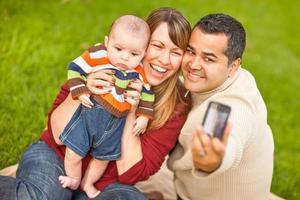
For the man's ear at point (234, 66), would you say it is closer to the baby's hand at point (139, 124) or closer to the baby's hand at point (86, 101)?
the baby's hand at point (139, 124)

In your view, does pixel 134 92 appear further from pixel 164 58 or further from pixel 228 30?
pixel 228 30

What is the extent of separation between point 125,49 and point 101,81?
236 millimetres

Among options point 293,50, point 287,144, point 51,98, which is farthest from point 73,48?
point 293,50

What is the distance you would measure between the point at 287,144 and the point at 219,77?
10.2 ft

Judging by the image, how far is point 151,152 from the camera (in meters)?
3.34

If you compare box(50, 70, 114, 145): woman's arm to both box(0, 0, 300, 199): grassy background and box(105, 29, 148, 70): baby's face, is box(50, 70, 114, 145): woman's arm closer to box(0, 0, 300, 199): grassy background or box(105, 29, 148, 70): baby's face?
box(105, 29, 148, 70): baby's face

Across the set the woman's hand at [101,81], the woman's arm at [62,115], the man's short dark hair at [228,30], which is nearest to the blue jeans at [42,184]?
the woman's arm at [62,115]

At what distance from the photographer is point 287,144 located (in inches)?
233

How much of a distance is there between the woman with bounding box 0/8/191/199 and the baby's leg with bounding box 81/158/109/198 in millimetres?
57

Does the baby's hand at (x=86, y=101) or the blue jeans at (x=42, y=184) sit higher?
the baby's hand at (x=86, y=101)

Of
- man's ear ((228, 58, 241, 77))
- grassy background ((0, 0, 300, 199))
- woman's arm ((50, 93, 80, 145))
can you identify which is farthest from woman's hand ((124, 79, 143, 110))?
grassy background ((0, 0, 300, 199))

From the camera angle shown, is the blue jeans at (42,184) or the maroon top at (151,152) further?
the maroon top at (151,152)

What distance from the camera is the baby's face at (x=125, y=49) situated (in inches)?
118

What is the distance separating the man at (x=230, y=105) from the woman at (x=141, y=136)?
10cm
